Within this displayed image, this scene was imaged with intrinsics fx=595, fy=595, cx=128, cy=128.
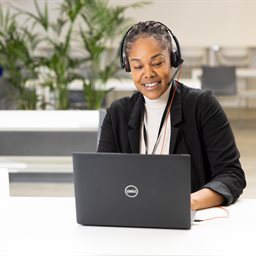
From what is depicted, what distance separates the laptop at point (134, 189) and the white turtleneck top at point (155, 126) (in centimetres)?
53

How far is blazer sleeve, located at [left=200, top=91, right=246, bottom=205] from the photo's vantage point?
2.11 metres

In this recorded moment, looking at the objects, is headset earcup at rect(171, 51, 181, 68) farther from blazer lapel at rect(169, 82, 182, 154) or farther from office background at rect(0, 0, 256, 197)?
office background at rect(0, 0, 256, 197)

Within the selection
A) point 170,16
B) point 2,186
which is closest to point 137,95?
point 2,186

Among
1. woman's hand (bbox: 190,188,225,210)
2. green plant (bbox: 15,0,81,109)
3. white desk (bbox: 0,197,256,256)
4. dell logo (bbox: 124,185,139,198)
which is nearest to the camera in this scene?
white desk (bbox: 0,197,256,256)

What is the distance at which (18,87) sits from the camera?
605 centimetres

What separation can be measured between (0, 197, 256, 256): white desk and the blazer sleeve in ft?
0.46

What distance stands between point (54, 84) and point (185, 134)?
3979 millimetres

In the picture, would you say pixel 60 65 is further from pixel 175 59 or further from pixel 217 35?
pixel 217 35

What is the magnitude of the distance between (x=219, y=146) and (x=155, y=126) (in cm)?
25

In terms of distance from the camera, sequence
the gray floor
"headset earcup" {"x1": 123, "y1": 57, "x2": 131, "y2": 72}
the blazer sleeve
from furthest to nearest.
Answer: the gray floor → "headset earcup" {"x1": 123, "y1": 57, "x2": 131, "y2": 72} → the blazer sleeve

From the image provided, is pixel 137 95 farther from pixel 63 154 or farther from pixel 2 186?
pixel 63 154

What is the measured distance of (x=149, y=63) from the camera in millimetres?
2123

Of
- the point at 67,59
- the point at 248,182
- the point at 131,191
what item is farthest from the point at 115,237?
the point at 67,59

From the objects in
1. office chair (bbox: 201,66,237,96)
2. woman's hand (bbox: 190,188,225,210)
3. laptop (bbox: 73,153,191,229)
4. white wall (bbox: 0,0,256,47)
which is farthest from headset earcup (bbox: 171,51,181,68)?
white wall (bbox: 0,0,256,47)
